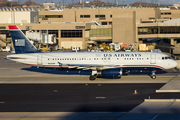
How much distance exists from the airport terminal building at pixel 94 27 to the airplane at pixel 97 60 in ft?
156

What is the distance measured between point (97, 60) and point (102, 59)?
83 cm

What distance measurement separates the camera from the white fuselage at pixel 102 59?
40781 mm

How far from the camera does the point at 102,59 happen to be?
41.6 metres

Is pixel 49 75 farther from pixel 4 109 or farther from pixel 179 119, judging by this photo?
pixel 179 119

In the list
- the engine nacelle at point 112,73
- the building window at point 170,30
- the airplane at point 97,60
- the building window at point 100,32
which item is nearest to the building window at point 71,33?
the building window at point 100,32

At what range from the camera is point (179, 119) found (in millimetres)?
21672

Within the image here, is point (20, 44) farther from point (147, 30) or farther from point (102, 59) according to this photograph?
point (147, 30)

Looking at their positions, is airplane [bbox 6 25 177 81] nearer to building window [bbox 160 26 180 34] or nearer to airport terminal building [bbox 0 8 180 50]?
building window [bbox 160 26 180 34]

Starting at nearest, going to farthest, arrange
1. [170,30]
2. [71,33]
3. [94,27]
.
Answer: [170,30], [94,27], [71,33]

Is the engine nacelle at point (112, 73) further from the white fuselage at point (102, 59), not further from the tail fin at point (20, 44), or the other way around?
the tail fin at point (20, 44)

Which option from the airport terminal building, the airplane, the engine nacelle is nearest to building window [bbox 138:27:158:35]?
the airport terminal building

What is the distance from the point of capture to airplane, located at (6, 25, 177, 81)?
40.5 metres

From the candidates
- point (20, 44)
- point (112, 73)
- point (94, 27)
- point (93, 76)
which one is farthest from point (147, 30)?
point (20, 44)

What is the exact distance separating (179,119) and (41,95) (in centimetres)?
1720
